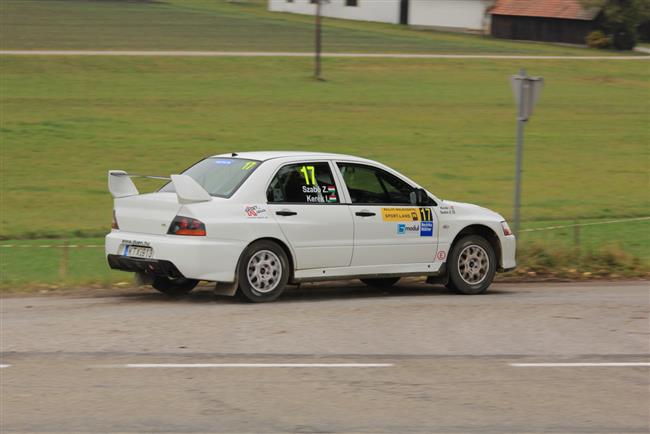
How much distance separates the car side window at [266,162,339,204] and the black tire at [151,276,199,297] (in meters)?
1.68

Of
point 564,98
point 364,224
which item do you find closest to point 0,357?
point 364,224

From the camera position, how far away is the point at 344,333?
10.7 m

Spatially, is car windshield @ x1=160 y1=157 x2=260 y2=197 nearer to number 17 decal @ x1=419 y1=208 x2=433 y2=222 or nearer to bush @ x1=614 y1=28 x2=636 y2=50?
number 17 decal @ x1=419 y1=208 x2=433 y2=222

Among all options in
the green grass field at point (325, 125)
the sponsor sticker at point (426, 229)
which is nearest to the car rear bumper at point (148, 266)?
the sponsor sticker at point (426, 229)

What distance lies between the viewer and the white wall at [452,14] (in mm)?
89125

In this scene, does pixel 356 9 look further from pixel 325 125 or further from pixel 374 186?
pixel 374 186

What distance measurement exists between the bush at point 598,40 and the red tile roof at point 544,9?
211cm

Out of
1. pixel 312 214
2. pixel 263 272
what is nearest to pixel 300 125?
pixel 312 214

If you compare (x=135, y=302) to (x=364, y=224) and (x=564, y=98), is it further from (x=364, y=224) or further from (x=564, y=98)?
(x=564, y=98)

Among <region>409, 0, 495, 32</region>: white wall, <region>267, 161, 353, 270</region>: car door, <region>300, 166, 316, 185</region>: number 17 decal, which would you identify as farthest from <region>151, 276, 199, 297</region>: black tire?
<region>409, 0, 495, 32</region>: white wall

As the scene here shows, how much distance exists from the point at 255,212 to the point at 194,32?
214 feet

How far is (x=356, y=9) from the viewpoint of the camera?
95.1 m

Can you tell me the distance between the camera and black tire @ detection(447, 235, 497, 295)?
45.2 ft

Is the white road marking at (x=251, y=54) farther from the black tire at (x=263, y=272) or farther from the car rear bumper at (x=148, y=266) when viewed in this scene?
the black tire at (x=263, y=272)
